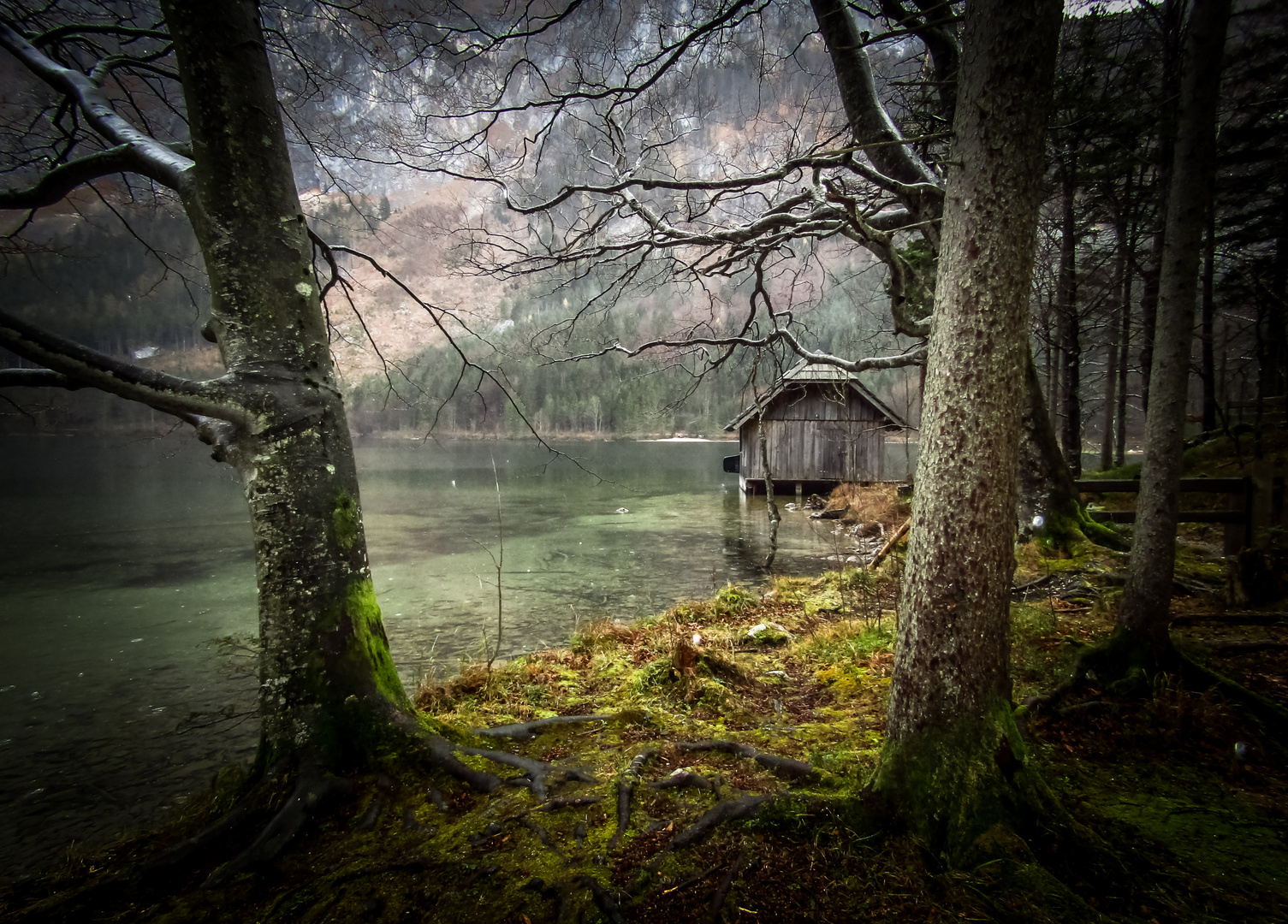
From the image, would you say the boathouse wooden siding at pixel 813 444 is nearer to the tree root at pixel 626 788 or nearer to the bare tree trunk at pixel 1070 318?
the bare tree trunk at pixel 1070 318

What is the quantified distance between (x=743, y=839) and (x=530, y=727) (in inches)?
75.9

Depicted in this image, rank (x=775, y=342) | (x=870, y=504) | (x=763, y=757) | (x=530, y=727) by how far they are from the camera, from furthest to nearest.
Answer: (x=870, y=504)
(x=775, y=342)
(x=530, y=727)
(x=763, y=757)

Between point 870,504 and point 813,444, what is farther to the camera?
point 813,444

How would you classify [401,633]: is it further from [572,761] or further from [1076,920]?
[1076,920]

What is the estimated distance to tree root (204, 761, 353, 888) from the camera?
8.67ft

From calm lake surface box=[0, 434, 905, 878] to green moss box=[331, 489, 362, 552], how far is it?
1404 millimetres

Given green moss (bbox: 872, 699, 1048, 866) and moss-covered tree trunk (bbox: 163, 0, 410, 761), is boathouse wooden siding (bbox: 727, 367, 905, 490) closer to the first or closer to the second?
moss-covered tree trunk (bbox: 163, 0, 410, 761)

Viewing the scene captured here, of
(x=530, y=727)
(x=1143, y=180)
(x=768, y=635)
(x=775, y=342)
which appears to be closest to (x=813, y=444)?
(x=1143, y=180)

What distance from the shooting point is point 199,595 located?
13.4 m

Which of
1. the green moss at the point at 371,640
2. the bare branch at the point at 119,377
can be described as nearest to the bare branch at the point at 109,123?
the bare branch at the point at 119,377

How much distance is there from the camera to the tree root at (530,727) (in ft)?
13.0

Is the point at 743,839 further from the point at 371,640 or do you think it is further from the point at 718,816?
the point at 371,640

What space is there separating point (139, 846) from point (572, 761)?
2.27 meters

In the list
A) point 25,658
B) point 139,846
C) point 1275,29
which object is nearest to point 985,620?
point 139,846
